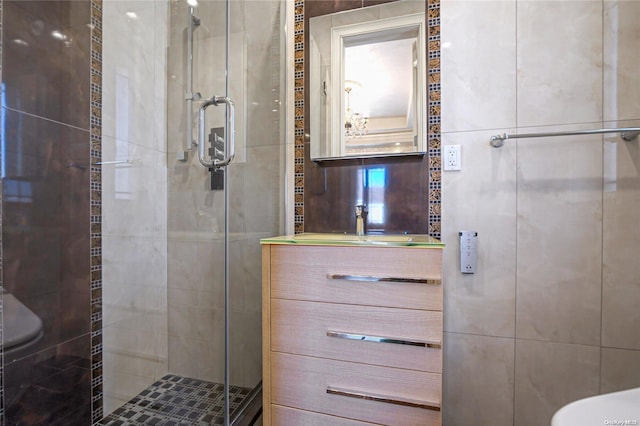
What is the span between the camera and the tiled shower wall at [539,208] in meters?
1.17

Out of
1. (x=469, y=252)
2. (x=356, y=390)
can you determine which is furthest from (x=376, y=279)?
(x=469, y=252)

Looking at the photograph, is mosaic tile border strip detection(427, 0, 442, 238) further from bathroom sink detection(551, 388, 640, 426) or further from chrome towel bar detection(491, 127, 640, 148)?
bathroom sink detection(551, 388, 640, 426)

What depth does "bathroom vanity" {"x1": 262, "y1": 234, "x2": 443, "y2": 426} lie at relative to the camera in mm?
943

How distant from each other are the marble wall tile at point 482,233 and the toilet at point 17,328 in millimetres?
1650

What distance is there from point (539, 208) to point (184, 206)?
1.66 metres

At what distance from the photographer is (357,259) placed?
100 cm

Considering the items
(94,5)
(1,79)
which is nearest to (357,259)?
(1,79)

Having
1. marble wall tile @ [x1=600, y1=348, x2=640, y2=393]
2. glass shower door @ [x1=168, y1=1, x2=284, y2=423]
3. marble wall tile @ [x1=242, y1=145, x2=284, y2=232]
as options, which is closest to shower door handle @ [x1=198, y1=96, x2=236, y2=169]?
glass shower door @ [x1=168, y1=1, x2=284, y2=423]

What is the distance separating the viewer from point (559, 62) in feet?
3.98

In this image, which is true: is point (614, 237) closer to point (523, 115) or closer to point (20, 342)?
point (523, 115)

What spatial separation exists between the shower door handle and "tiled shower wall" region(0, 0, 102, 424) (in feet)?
1.31

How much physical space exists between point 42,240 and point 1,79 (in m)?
0.52

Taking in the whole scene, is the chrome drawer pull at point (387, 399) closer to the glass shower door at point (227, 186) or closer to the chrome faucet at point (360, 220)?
the glass shower door at point (227, 186)

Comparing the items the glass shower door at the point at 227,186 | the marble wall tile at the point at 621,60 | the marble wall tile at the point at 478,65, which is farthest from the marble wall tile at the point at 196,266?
the marble wall tile at the point at 621,60
